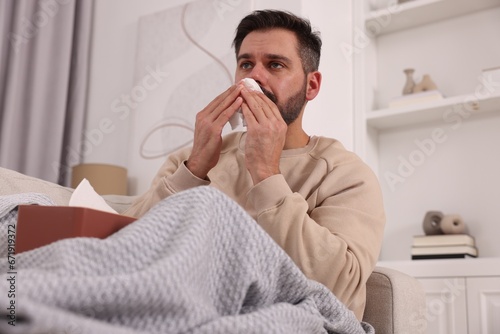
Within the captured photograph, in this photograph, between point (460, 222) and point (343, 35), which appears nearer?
point (460, 222)

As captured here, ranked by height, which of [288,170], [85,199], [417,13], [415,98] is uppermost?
[417,13]

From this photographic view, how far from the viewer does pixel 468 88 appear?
2424mm

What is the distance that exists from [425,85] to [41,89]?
66.8 inches

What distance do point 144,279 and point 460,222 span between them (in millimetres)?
1875

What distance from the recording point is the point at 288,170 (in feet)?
4.65

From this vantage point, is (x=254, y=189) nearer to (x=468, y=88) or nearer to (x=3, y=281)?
(x=3, y=281)

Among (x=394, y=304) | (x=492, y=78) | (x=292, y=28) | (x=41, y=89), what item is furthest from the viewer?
(x=41, y=89)

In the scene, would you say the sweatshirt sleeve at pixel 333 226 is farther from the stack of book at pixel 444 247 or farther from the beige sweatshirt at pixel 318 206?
the stack of book at pixel 444 247

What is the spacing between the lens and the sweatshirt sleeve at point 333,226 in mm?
1064

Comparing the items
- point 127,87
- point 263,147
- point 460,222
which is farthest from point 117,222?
point 127,87

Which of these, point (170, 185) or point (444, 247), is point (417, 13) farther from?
point (170, 185)

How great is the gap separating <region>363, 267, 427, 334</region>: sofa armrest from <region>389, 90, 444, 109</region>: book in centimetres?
130

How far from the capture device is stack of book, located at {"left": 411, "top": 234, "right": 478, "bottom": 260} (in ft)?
7.06

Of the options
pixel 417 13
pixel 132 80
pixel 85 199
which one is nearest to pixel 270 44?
pixel 85 199
